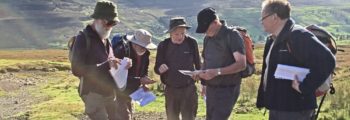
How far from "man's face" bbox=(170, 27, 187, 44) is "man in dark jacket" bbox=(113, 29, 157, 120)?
0.99ft

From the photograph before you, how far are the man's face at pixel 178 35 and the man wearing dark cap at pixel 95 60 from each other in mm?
1517

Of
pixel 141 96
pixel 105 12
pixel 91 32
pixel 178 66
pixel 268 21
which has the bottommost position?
pixel 141 96

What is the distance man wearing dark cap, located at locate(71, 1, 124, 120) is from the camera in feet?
23.0

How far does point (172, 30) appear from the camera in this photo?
859 centimetres

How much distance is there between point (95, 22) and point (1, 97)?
20461mm

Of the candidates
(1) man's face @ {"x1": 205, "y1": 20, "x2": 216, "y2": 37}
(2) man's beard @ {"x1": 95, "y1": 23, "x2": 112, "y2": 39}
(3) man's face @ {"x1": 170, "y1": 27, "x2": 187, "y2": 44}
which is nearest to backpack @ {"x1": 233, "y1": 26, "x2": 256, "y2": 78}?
(1) man's face @ {"x1": 205, "y1": 20, "x2": 216, "y2": 37}

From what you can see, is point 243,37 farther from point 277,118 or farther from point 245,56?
point 277,118

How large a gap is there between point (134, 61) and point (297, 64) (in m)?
3.73

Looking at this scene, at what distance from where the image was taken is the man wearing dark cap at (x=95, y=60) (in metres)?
7.00

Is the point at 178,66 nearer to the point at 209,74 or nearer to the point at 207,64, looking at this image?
the point at 207,64

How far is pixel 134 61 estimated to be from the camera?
883cm

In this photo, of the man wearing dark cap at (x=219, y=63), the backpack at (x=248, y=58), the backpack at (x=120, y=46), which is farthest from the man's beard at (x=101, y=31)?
the backpack at (x=248, y=58)

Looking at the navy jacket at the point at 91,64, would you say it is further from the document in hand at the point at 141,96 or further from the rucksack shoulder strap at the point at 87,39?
the document in hand at the point at 141,96

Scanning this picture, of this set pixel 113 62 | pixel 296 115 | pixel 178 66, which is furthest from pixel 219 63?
pixel 296 115
